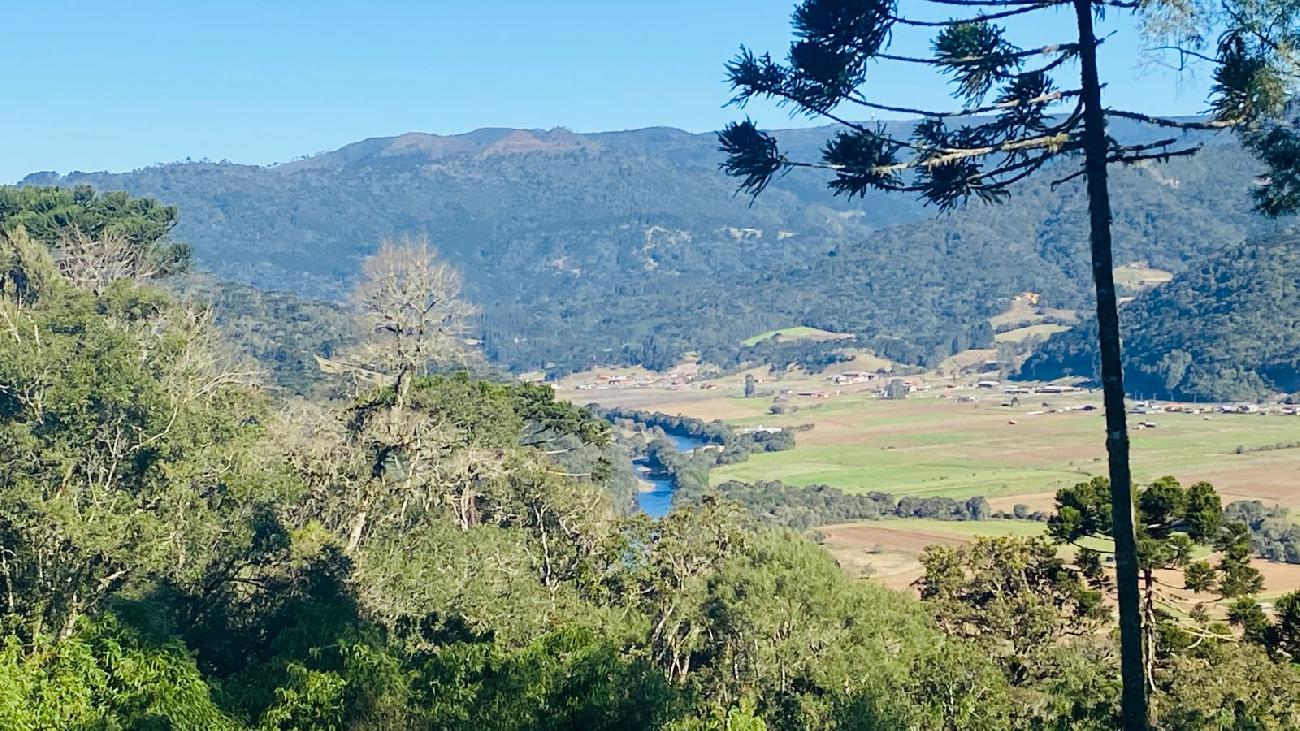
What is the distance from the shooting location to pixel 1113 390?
7.71m

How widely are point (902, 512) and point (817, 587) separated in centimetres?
4467

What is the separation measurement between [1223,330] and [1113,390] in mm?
109577

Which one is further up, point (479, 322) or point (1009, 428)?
point (479, 322)

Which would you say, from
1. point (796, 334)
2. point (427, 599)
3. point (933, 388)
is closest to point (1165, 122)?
point (427, 599)

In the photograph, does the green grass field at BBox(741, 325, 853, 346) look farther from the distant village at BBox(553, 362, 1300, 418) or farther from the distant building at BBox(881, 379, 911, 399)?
the distant building at BBox(881, 379, 911, 399)

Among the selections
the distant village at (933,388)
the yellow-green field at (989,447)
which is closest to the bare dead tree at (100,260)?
the yellow-green field at (989,447)

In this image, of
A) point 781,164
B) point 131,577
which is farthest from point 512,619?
point 781,164

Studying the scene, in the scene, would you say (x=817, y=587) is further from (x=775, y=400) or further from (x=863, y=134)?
(x=775, y=400)

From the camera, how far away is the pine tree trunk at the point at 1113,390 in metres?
7.57

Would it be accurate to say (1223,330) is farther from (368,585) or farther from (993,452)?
(368,585)

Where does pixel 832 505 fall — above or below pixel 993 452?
below

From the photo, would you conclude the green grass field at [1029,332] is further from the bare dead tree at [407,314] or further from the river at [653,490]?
the bare dead tree at [407,314]

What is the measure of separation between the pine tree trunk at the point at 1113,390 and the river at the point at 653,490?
48.7 meters

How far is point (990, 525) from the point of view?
56188 millimetres
